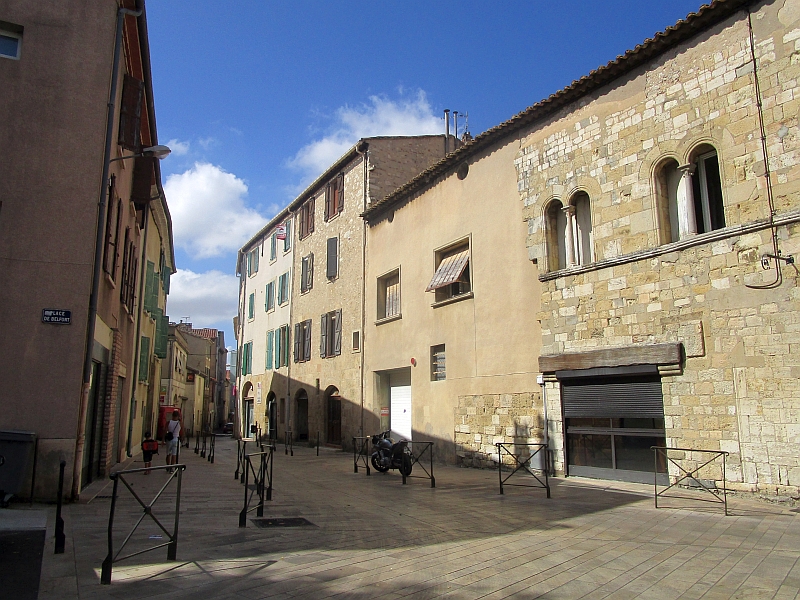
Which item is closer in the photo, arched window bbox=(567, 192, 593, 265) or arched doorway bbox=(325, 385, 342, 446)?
arched window bbox=(567, 192, 593, 265)

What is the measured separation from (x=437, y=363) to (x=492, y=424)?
2.88m

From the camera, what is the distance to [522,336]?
12969 millimetres

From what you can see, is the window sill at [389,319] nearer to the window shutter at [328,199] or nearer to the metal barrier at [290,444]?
the metal barrier at [290,444]

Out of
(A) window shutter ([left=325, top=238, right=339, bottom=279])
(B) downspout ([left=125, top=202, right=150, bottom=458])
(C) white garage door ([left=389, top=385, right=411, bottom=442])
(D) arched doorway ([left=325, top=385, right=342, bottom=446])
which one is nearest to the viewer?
(B) downspout ([left=125, top=202, right=150, bottom=458])

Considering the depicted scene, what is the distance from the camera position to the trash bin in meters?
7.60

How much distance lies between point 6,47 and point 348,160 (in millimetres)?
13824

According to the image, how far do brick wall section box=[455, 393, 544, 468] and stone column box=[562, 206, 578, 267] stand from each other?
2.84m

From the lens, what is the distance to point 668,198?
35.2ft

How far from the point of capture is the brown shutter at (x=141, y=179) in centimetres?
1330

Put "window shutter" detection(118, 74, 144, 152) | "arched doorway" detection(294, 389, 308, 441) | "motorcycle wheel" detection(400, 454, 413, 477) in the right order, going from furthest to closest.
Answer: "arched doorway" detection(294, 389, 308, 441) → "motorcycle wheel" detection(400, 454, 413, 477) → "window shutter" detection(118, 74, 144, 152)

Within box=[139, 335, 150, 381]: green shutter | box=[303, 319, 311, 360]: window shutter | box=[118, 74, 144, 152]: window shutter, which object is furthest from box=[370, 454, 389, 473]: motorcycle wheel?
box=[303, 319, 311, 360]: window shutter

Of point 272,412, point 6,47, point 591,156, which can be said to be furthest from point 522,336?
point 272,412

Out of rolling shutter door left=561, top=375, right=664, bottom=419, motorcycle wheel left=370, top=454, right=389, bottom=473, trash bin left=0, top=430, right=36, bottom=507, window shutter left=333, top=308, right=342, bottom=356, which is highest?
window shutter left=333, top=308, right=342, bottom=356

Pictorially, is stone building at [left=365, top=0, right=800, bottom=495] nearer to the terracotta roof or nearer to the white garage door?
the terracotta roof
